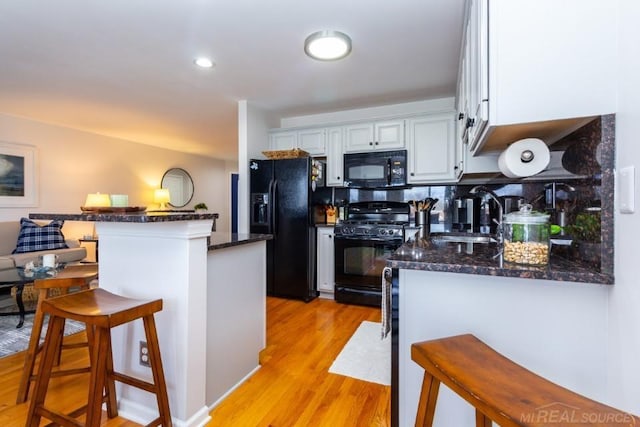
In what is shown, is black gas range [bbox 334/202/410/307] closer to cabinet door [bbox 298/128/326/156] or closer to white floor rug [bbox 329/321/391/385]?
white floor rug [bbox 329/321/391/385]

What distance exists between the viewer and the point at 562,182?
1.41 metres

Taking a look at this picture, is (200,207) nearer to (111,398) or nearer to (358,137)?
(358,137)

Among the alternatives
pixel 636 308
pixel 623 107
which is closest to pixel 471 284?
pixel 636 308

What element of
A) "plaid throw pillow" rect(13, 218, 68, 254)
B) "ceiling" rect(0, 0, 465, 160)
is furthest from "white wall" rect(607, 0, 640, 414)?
"plaid throw pillow" rect(13, 218, 68, 254)

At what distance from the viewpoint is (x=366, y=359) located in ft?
7.18

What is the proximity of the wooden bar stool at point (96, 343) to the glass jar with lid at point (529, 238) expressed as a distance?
1.46m

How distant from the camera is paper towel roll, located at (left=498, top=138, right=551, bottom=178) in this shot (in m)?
1.18

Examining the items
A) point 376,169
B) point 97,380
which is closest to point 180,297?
point 97,380

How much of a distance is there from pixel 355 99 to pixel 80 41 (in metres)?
2.48

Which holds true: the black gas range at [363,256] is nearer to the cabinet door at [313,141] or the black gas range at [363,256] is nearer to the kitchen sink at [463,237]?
the kitchen sink at [463,237]

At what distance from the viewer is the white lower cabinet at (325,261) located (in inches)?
142

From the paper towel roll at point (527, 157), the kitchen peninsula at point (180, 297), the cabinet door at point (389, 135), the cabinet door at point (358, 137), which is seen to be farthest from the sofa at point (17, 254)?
Result: the paper towel roll at point (527, 157)

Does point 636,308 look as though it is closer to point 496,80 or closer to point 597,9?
point 496,80

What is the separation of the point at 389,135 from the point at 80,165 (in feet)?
15.4
